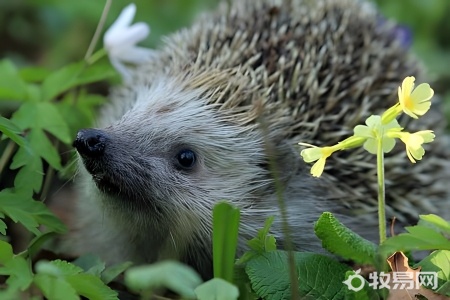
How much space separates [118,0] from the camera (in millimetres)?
4246

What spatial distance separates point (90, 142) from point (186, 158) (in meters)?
0.36

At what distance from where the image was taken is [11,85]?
2.72 meters

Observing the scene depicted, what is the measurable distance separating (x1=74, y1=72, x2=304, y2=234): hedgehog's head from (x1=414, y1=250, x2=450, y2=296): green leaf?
66 cm

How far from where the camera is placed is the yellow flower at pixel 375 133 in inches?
80.7

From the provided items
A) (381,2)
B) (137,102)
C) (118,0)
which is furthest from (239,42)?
(381,2)

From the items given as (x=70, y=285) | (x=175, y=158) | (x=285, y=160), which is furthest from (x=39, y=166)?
(x=285, y=160)

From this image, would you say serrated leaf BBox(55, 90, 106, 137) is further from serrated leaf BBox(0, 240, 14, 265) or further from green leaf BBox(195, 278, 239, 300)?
green leaf BBox(195, 278, 239, 300)

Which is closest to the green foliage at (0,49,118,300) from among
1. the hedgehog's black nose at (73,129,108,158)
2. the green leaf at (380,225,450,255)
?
the hedgehog's black nose at (73,129,108,158)

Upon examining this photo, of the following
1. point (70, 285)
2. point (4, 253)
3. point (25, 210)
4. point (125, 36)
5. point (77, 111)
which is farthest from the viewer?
point (125, 36)

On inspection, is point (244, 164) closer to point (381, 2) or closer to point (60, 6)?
point (60, 6)

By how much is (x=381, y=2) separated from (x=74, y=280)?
3.27 metres

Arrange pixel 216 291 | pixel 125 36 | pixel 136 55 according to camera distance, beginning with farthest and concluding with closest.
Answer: pixel 136 55
pixel 125 36
pixel 216 291

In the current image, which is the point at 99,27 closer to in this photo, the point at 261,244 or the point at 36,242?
the point at 36,242
